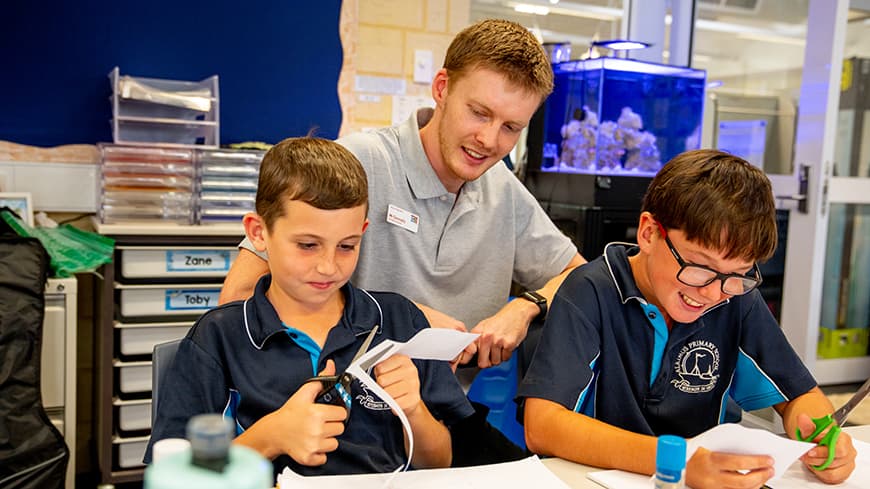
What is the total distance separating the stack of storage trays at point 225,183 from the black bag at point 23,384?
614 mm

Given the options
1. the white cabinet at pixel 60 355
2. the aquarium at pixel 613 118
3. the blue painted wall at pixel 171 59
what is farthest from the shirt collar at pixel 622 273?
the blue painted wall at pixel 171 59

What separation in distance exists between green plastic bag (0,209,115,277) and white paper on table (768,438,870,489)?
1.93m

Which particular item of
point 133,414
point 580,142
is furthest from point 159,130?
point 580,142

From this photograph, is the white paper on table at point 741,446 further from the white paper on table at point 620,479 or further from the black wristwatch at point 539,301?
the black wristwatch at point 539,301

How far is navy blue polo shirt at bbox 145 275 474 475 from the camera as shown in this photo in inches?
44.2

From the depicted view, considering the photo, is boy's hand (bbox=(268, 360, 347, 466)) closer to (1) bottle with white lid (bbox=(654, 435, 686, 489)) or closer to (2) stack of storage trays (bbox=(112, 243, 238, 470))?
A: (1) bottle with white lid (bbox=(654, 435, 686, 489))

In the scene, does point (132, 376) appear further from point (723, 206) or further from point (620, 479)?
point (723, 206)

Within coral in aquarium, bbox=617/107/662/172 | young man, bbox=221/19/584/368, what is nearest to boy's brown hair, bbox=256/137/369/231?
young man, bbox=221/19/584/368

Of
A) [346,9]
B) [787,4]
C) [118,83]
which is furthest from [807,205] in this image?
[118,83]

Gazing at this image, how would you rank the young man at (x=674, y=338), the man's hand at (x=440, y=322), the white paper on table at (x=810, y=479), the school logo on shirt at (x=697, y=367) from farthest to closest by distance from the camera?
the man's hand at (x=440, y=322) < the school logo on shirt at (x=697, y=367) < the young man at (x=674, y=338) < the white paper on table at (x=810, y=479)

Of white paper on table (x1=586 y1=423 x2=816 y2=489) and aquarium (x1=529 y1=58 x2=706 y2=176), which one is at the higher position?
aquarium (x1=529 y1=58 x2=706 y2=176)

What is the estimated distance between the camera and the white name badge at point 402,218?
5.35 feet

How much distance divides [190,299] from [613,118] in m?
1.64

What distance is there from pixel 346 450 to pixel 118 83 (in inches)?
72.0
